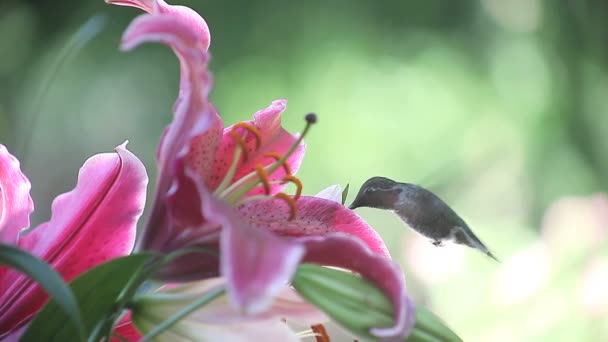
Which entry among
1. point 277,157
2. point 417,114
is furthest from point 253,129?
point 417,114

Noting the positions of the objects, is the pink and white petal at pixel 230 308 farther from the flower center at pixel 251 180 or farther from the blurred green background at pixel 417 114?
the blurred green background at pixel 417 114

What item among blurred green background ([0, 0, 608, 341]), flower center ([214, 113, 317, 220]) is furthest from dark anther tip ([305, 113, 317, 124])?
blurred green background ([0, 0, 608, 341])

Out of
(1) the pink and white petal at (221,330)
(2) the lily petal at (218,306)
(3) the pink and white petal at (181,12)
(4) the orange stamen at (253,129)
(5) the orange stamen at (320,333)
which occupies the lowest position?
(5) the orange stamen at (320,333)

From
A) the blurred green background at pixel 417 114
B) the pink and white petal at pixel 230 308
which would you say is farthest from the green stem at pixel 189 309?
the blurred green background at pixel 417 114

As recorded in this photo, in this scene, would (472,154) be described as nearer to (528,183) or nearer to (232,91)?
(528,183)

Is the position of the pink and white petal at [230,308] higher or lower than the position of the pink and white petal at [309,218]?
lower

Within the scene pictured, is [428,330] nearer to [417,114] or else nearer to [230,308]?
[230,308]

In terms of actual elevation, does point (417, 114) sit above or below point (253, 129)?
below
